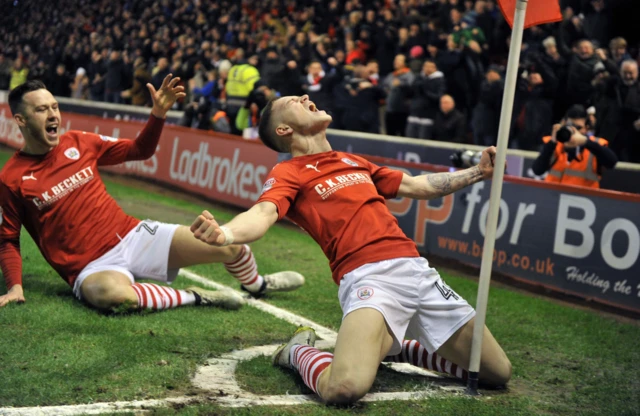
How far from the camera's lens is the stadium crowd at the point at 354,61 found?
1266 cm

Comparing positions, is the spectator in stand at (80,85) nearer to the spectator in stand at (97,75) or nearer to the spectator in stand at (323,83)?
the spectator in stand at (97,75)

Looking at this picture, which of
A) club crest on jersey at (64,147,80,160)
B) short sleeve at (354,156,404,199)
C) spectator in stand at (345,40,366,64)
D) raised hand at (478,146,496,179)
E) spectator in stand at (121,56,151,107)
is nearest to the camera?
raised hand at (478,146,496,179)

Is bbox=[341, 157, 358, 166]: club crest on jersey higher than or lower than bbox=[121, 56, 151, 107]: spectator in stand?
lower

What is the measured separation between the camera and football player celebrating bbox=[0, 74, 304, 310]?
6.54 metres

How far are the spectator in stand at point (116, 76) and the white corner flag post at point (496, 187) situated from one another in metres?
19.3

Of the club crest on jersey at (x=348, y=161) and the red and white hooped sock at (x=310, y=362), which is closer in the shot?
the red and white hooped sock at (x=310, y=362)

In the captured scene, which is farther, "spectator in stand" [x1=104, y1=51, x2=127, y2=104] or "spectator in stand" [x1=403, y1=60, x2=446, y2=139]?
"spectator in stand" [x1=104, y1=51, x2=127, y2=104]

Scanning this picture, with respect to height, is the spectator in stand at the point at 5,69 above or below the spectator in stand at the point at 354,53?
below

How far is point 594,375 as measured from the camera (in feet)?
18.9

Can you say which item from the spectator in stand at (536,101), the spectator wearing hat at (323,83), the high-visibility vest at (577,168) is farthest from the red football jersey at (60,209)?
the spectator wearing hat at (323,83)

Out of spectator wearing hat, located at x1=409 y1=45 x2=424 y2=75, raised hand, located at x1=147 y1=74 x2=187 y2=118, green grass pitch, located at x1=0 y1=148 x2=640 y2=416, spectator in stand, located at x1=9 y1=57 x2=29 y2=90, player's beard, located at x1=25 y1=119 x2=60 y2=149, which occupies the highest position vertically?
spectator wearing hat, located at x1=409 y1=45 x2=424 y2=75

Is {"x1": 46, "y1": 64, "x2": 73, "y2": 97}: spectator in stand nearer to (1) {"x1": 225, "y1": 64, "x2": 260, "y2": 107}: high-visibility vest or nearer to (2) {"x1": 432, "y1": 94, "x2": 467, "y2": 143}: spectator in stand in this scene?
(1) {"x1": 225, "y1": 64, "x2": 260, "y2": 107}: high-visibility vest

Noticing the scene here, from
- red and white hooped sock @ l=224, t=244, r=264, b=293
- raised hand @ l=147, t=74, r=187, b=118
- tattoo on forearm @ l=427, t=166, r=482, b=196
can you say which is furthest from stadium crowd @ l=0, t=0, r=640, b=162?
tattoo on forearm @ l=427, t=166, r=482, b=196

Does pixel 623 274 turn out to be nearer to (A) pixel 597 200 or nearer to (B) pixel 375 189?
(A) pixel 597 200
